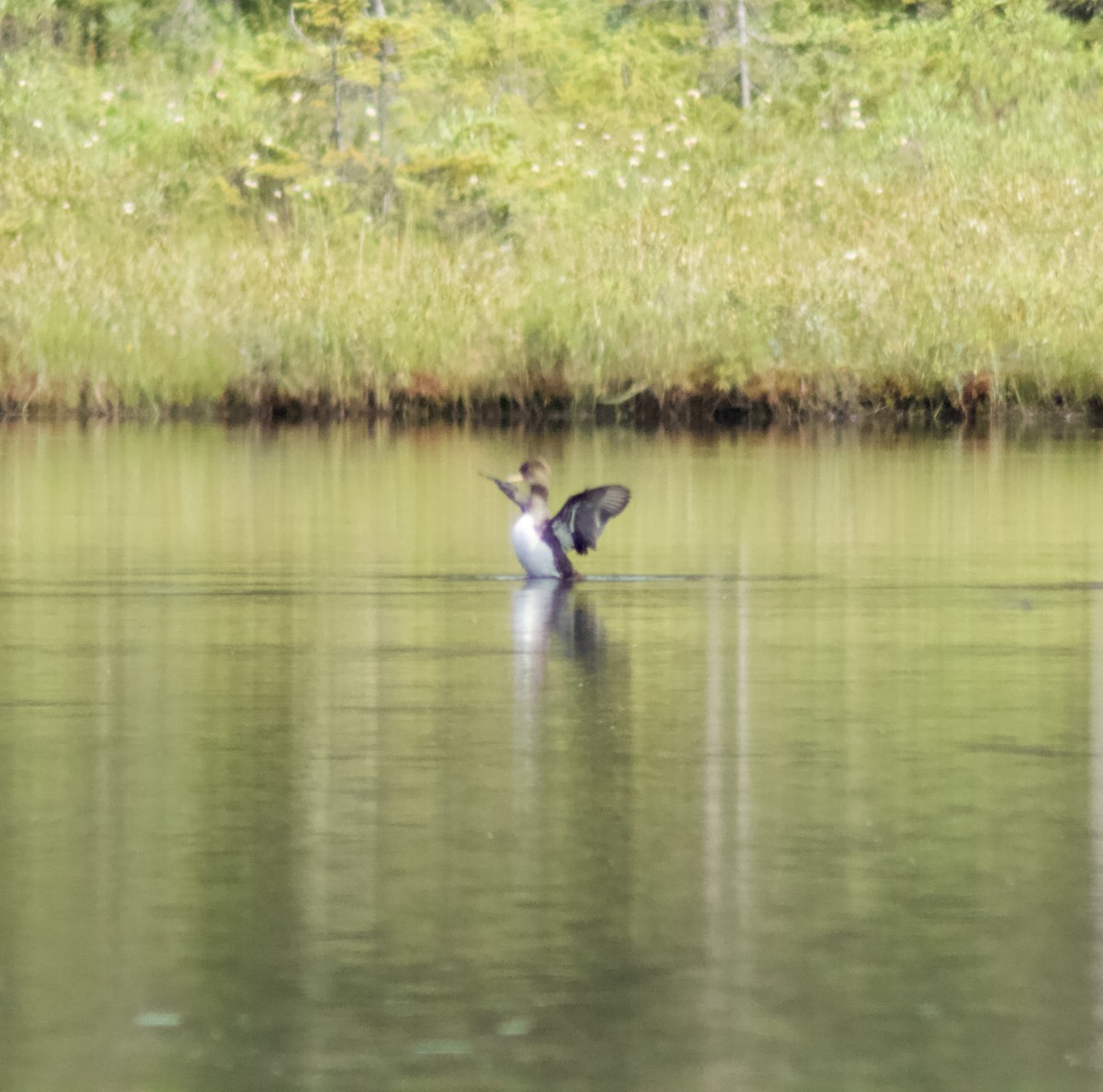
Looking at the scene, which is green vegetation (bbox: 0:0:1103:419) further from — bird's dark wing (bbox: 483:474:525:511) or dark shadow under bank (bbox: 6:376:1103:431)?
bird's dark wing (bbox: 483:474:525:511)

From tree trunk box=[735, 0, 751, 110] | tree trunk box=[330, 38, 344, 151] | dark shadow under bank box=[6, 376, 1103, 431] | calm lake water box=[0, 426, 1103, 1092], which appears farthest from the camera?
tree trunk box=[735, 0, 751, 110]

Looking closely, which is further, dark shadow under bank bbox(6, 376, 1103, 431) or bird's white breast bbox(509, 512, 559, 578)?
dark shadow under bank bbox(6, 376, 1103, 431)

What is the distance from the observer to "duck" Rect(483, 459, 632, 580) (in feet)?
45.1

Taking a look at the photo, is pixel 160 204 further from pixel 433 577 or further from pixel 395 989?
pixel 395 989

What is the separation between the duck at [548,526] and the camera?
13.7 m

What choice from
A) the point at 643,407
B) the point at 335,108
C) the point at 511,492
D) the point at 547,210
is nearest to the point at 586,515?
the point at 511,492

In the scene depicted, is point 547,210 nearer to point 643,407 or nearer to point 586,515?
point 643,407

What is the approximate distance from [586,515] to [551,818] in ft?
20.0

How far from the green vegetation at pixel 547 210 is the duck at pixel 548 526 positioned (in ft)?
45.9

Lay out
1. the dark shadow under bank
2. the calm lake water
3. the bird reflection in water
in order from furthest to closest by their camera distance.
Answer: the dark shadow under bank < the bird reflection in water < the calm lake water

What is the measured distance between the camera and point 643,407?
94.8ft

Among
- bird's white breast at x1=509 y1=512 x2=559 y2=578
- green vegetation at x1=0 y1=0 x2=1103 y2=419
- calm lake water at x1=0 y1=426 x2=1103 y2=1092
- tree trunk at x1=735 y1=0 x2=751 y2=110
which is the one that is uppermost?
tree trunk at x1=735 y1=0 x2=751 y2=110

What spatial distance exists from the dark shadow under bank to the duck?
1375cm

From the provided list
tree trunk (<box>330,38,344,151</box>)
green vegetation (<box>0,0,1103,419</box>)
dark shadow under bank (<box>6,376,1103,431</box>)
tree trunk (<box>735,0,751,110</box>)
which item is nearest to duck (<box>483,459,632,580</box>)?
dark shadow under bank (<box>6,376,1103,431</box>)
